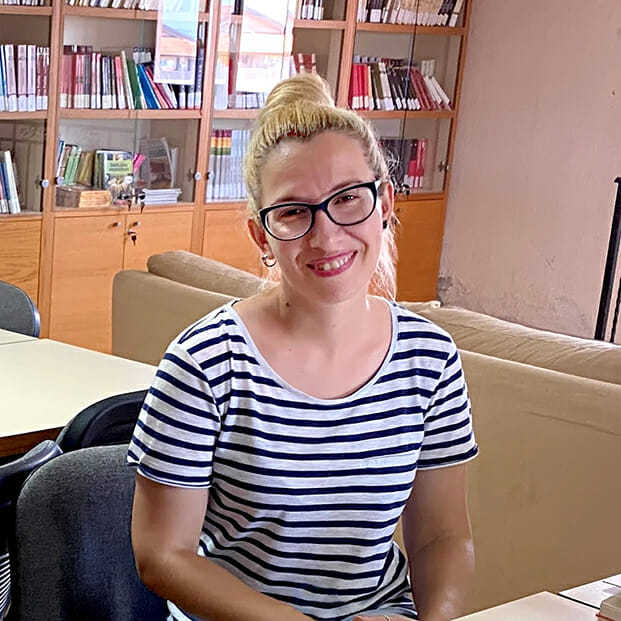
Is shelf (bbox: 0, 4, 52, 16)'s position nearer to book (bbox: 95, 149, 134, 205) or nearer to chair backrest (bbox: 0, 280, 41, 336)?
book (bbox: 95, 149, 134, 205)

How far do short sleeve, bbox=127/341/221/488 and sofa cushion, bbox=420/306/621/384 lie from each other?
1389 millimetres

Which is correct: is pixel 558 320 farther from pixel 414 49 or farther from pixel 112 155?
pixel 112 155

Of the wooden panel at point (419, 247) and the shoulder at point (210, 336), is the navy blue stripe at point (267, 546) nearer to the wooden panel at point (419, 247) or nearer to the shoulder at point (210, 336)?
the shoulder at point (210, 336)

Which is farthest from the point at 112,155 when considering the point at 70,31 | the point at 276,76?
the point at 276,76

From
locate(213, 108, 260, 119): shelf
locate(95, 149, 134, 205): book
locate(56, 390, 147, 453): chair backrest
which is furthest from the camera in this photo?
locate(213, 108, 260, 119): shelf

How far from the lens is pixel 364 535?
159 cm

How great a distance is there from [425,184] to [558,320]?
3.57ft

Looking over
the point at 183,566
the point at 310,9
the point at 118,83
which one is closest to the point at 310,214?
the point at 183,566

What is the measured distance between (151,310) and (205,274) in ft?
0.62

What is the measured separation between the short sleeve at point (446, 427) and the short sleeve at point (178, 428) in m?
0.31

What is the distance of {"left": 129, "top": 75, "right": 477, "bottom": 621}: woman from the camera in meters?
1.51

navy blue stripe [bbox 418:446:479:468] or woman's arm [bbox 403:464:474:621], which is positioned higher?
navy blue stripe [bbox 418:446:479:468]

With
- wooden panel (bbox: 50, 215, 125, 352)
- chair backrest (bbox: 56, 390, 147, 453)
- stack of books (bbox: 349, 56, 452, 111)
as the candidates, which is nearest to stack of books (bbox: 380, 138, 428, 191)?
stack of books (bbox: 349, 56, 452, 111)

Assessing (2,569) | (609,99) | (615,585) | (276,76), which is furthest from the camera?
(609,99)
